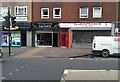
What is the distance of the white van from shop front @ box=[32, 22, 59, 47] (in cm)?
1300

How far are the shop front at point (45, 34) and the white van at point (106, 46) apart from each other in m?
13.0

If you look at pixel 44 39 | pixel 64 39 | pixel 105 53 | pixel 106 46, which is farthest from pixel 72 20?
pixel 105 53

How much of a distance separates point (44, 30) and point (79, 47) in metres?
4.99

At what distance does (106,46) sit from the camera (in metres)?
27.2

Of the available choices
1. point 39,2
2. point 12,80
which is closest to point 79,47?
point 39,2

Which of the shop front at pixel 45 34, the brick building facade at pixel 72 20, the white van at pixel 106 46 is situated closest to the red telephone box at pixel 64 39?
the brick building facade at pixel 72 20

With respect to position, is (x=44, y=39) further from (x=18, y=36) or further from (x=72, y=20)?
(x=72, y=20)

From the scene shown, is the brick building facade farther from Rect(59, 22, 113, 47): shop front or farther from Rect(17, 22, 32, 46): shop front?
Rect(17, 22, 32, 46): shop front

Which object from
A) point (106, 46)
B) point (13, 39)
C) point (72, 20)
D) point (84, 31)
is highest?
point (72, 20)

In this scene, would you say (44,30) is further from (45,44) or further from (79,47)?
(79,47)

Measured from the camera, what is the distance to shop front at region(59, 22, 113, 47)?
128ft

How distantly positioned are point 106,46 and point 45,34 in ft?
48.9

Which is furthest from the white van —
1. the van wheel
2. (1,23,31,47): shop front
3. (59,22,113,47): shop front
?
(1,23,31,47): shop front

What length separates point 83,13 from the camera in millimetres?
39656
